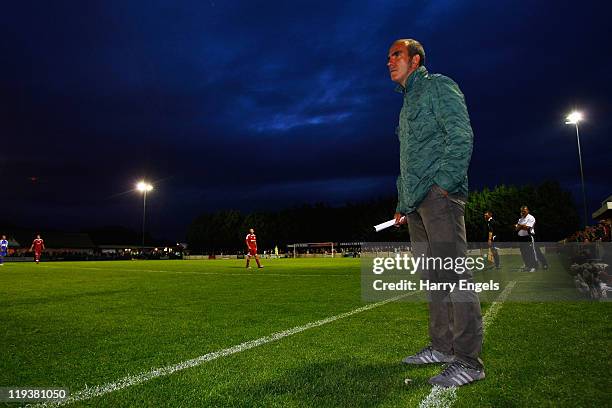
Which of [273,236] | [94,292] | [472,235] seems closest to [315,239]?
[273,236]

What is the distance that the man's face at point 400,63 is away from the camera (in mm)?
3686

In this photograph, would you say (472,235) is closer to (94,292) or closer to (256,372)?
(94,292)

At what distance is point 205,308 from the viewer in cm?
698

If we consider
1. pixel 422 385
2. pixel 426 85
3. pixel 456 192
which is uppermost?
pixel 426 85

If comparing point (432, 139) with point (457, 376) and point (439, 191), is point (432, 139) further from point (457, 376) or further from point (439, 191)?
point (457, 376)

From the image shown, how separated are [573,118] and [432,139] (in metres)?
36.7

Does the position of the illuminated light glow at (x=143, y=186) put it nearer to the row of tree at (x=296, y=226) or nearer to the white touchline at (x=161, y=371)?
the row of tree at (x=296, y=226)

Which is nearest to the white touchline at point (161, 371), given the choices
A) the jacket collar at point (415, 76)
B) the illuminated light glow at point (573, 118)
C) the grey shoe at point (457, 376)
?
the grey shoe at point (457, 376)

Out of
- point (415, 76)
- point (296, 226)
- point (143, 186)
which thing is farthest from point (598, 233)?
point (296, 226)

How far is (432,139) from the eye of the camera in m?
3.41

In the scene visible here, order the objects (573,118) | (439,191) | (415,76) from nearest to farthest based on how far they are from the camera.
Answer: (439,191), (415,76), (573,118)

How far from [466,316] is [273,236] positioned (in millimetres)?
93151

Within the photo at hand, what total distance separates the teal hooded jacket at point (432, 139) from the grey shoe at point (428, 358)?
1178 mm

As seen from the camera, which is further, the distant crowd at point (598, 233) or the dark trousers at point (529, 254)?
the dark trousers at point (529, 254)
